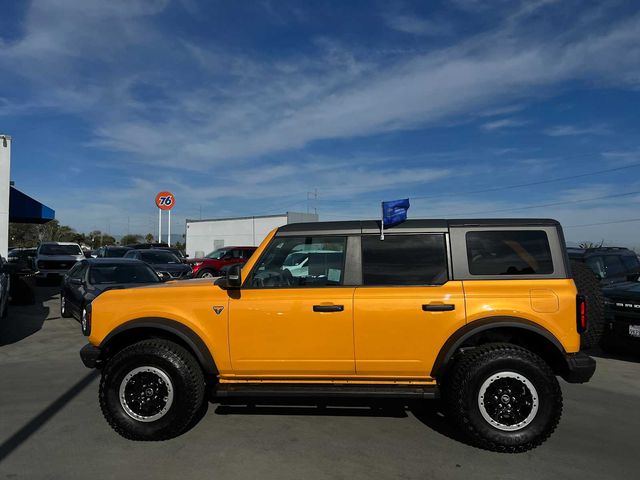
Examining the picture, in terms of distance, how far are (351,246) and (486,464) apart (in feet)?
6.73

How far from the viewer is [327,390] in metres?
4.05

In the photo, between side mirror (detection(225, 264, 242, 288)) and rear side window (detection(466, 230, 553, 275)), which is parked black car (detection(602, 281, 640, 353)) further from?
side mirror (detection(225, 264, 242, 288))

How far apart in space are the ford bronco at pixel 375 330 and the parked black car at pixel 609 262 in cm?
588

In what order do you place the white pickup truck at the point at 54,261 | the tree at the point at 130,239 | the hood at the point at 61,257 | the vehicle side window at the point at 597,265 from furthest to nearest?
the tree at the point at 130,239 → the hood at the point at 61,257 → the white pickup truck at the point at 54,261 → the vehicle side window at the point at 597,265

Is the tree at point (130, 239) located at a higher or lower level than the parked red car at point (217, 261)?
higher

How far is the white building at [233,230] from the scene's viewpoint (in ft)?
104

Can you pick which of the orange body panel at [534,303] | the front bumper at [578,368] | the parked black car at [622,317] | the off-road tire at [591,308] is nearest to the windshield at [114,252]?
the parked black car at [622,317]

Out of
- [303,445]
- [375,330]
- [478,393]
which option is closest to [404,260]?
[375,330]

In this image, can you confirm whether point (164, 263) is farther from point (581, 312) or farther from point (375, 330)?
point (581, 312)

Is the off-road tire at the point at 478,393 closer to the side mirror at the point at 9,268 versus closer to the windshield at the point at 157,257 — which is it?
the side mirror at the point at 9,268

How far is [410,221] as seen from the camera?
173 inches

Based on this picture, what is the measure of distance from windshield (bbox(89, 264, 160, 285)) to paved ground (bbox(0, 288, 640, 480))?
3.94 m

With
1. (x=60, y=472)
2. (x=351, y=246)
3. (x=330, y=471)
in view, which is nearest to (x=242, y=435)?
(x=330, y=471)

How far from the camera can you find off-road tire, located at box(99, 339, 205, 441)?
161 inches
